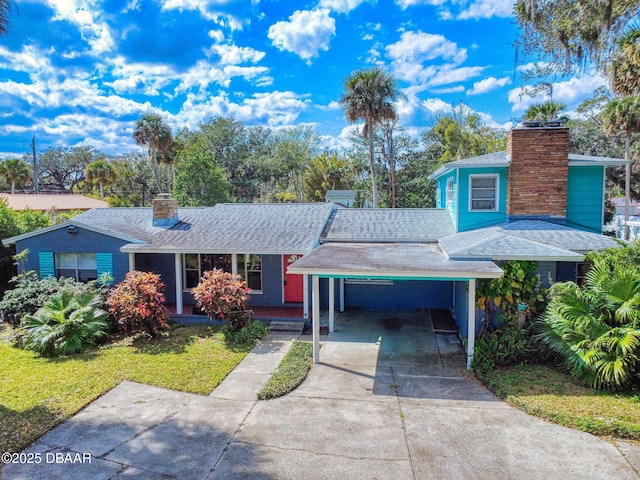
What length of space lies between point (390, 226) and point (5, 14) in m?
11.7

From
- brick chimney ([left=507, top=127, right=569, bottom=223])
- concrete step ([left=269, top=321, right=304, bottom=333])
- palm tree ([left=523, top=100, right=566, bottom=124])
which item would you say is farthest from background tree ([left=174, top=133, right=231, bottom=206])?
Result: brick chimney ([left=507, top=127, right=569, bottom=223])

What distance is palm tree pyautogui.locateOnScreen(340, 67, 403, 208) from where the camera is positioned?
25891 mm

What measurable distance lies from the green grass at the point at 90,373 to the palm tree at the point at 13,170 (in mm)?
37650

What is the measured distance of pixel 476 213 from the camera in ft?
43.3

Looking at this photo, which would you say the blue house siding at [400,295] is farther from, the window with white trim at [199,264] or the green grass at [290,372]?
the green grass at [290,372]

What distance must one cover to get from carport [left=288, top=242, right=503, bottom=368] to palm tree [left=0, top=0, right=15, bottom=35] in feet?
21.9

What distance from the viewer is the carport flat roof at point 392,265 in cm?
892

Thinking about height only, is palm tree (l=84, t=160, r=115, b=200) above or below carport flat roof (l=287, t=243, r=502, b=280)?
above

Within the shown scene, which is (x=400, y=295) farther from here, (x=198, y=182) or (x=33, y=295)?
(x=198, y=182)

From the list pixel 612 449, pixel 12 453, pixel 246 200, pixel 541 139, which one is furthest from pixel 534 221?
pixel 246 200

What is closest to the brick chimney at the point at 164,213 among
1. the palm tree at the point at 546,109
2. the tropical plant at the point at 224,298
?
the tropical plant at the point at 224,298

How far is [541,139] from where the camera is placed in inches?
492

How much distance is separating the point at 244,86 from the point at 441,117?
1756 cm

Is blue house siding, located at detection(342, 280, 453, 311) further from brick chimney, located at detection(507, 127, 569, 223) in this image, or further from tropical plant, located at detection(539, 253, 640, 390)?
tropical plant, located at detection(539, 253, 640, 390)
